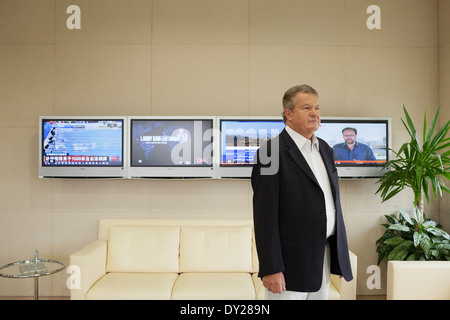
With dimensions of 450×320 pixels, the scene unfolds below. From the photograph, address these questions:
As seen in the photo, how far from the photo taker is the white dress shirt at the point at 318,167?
1.71 metres

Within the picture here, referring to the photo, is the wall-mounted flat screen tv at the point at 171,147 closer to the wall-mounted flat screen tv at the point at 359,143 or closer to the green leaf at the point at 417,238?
the wall-mounted flat screen tv at the point at 359,143

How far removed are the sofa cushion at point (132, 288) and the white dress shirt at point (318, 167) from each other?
1.68m

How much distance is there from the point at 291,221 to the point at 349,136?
2133 mm

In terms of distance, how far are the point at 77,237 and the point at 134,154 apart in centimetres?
113

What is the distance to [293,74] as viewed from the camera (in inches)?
146

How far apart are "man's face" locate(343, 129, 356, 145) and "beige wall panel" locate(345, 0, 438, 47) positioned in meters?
1.01

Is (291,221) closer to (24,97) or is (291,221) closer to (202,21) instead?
(202,21)

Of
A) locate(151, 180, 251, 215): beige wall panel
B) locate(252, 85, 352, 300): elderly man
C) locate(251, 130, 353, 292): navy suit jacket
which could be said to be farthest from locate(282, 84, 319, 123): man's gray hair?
locate(151, 180, 251, 215): beige wall panel

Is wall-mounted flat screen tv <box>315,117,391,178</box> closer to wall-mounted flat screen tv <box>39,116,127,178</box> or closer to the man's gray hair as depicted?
the man's gray hair

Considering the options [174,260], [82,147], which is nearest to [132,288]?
[174,260]

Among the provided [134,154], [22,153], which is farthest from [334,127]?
[22,153]

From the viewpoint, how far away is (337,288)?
2912 mm

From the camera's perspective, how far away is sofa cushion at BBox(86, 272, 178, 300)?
2.78 metres
